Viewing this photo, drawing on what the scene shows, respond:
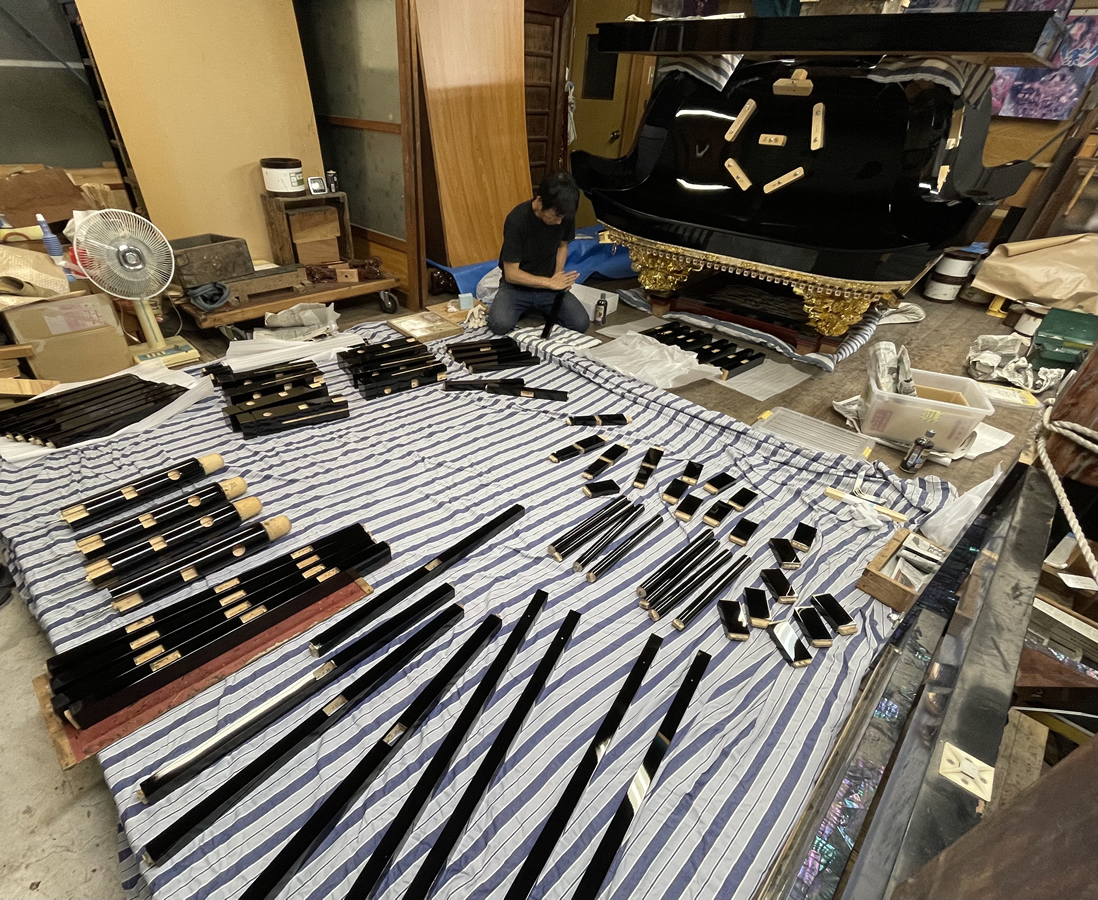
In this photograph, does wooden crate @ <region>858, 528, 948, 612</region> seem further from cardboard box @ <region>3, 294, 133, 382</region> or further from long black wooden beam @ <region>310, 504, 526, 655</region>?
cardboard box @ <region>3, 294, 133, 382</region>

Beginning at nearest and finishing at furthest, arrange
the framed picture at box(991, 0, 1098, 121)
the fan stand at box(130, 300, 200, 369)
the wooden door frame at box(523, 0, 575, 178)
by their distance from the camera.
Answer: the fan stand at box(130, 300, 200, 369), the framed picture at box(991, 0, 1098, 121), the wooden door frame at box(523, 0, 575, 178)

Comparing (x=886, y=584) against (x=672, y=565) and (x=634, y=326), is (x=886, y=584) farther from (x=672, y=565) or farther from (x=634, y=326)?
(x=634, y=326)

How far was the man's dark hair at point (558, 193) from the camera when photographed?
3352 millimetres

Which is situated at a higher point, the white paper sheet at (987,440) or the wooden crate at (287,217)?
the wooden crate at (287,217)

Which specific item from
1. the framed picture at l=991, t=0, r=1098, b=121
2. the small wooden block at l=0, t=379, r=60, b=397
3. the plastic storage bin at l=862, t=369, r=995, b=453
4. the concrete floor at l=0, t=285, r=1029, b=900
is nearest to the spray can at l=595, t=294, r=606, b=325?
the plastic storage bin at l=862, t=369, r=995, b=453

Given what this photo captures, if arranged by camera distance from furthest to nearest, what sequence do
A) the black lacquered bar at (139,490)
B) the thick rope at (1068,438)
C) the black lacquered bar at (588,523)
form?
the black lacquered bar at (588,523), the black lacquered bar at (139,490), the thick rope at (1068,438)

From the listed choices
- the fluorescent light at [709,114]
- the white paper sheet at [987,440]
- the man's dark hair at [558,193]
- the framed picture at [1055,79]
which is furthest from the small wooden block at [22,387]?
the framed picture at [1055,79]

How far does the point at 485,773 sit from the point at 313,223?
4.35 metres

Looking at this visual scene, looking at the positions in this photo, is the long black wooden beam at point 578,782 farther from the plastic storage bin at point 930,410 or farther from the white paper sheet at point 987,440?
the white paper sheet at point 987,440

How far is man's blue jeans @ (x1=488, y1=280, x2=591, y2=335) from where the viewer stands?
3.87 meters

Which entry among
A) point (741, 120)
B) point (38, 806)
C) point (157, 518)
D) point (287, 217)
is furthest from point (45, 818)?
point (741, 120)

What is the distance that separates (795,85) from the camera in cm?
361

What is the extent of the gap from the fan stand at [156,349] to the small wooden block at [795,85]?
167 inches

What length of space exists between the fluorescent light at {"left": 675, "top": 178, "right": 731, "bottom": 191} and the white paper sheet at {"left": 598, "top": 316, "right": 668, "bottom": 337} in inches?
40.4
